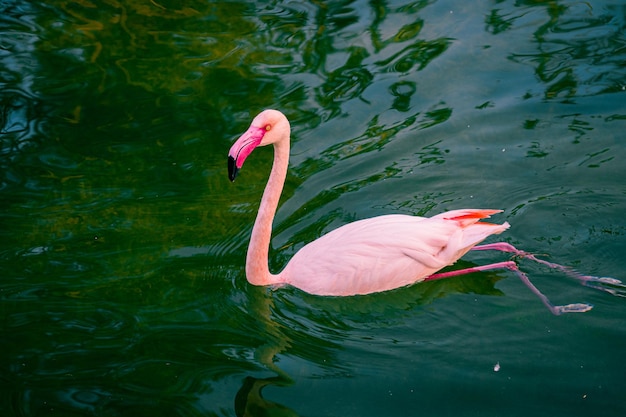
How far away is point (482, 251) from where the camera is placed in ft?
18.4

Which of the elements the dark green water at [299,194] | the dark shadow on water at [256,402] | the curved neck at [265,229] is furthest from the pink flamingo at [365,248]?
the dark shadow on water at [256,402]

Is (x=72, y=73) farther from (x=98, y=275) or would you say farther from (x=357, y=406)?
(x=357, y=406)

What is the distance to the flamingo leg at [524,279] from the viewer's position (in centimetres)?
489

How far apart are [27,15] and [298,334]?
6.00 m

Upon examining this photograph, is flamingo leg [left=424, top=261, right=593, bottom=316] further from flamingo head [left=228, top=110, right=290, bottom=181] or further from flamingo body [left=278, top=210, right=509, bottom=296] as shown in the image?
flamingo head [left=228, top=110, right=290, bottom=181]

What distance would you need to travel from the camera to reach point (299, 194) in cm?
630

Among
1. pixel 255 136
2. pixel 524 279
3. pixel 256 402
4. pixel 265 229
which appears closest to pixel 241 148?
pixel 255 136

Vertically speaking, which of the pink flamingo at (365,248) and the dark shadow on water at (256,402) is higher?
the pink flamingo at (365,248)

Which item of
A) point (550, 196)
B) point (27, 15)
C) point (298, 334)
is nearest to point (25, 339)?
point (298, 334)

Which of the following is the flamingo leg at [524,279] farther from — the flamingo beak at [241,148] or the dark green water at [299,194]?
the flamingo beak at [241,148]

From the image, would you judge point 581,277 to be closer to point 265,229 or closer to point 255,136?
point 265,229

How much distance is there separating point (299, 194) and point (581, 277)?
7.08ft

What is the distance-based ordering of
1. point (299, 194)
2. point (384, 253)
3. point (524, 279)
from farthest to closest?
point (299, 194) → point (524, 279) → point (384, 253)

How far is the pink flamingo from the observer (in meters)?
5.07
